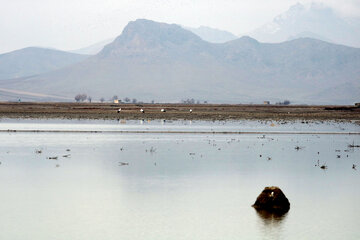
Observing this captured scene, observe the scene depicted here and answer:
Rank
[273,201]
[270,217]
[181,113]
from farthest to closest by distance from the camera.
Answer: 1. [181,113]
2. [273,201]
3. [270,217]

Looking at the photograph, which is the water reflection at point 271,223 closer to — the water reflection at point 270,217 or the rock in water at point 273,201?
the water reflection at point 270,217

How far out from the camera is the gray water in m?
18.3

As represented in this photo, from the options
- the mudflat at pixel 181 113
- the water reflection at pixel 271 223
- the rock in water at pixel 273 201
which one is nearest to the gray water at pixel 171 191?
the water reflection at pixel 271 223

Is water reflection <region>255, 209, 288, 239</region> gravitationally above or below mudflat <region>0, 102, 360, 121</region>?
below

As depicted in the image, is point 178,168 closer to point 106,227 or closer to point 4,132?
point 106,227

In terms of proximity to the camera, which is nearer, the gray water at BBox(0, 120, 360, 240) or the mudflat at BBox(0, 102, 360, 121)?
the gray water at BBox(0, 120, 360, 240)

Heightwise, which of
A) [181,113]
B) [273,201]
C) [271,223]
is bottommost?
[271,223]

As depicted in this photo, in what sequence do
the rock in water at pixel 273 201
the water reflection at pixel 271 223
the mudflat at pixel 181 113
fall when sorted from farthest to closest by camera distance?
the mudflat at pixel 181 113 < the rock in water at pixel 273 201 < the water reflection at pixel 271 223

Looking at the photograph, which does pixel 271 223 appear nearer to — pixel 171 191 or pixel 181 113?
pixel 171 191

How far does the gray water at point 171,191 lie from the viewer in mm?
18266

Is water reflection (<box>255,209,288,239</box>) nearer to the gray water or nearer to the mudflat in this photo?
the gray water

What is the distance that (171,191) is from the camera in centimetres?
2427

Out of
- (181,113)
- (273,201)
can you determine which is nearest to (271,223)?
(273,201)

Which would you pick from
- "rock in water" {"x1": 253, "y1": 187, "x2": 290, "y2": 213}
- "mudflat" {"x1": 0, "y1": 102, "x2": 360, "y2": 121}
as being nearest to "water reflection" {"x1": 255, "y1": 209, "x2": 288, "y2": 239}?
"rock in water" {"x1": 253, "y1": 187, "x2": 290, "y2": 213}
